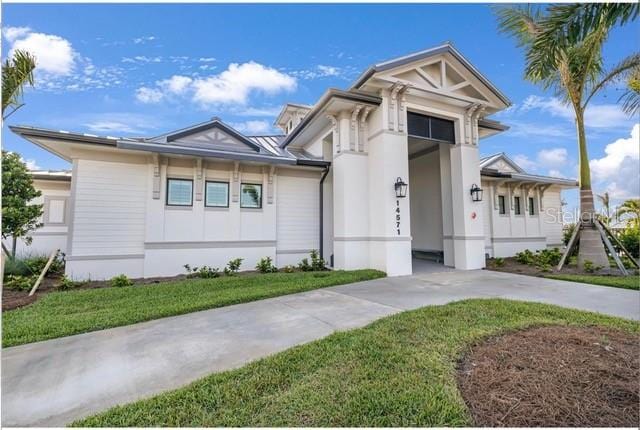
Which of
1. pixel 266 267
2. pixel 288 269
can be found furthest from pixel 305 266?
pixel 266 267

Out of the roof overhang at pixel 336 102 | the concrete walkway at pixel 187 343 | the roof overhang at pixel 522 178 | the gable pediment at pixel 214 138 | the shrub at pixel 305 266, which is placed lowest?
the concrete walkway at pixel 187 343

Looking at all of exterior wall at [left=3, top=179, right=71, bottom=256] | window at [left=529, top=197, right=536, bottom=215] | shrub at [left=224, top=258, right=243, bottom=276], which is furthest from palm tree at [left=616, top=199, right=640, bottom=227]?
exterior wall at [left=3, top=179, right=71, bottom=256]

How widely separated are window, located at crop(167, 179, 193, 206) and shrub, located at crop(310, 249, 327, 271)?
4.13 m

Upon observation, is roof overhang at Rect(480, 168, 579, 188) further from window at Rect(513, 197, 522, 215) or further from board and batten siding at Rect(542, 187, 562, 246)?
window at Rect(513, 197, 522, 215)

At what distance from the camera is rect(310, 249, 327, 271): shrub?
9.55 metres

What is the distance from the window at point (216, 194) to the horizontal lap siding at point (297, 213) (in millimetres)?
1706

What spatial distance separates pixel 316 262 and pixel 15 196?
8.23m

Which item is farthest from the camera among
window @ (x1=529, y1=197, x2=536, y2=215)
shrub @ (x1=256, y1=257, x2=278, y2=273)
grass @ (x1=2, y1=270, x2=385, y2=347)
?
window @ (x1=529, y1=197, x2=536, y2=215)

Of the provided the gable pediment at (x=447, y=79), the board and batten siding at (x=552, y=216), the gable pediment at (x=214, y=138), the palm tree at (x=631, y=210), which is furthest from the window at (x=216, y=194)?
the palm tree at (x=631, y=210)

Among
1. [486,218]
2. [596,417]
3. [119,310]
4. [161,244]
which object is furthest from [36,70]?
[486,218]

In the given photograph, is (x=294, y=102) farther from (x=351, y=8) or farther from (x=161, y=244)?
(x=351, y=8)

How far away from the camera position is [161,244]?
8.53 m

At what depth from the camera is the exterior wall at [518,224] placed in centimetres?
1300

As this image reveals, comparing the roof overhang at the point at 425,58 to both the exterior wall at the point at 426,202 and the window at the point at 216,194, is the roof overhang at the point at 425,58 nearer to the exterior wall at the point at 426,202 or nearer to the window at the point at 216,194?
the exterior wall at the point at 426,202
